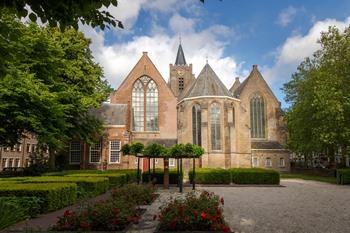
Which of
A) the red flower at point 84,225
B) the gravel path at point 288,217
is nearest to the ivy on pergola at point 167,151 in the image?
the gravel path at point 288,217

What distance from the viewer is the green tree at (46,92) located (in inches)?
751

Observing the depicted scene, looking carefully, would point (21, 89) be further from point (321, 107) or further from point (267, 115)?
point (267, 115)

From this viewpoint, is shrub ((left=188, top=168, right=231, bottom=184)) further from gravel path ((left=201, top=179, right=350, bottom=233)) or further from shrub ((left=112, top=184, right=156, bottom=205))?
shrub ((left=112, top=184, right=156, bottom=205))

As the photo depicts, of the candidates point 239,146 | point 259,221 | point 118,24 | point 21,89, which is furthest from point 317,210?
point 239,146

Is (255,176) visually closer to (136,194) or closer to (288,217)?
(136,194)

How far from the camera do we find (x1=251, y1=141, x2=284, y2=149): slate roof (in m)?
49.2

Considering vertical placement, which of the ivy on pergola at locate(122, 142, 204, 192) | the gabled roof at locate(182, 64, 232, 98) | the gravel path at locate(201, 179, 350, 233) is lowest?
the gravel path at locate(201, 179, 350, 233)

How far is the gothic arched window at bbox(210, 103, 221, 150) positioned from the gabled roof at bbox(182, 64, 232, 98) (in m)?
1.83

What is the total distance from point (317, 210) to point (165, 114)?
34.4 meters

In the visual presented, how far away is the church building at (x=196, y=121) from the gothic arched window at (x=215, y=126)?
0.40 ft

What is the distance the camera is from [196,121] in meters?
42.2

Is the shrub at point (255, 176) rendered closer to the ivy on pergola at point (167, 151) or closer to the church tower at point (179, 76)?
the ivy on pergola at point (167, 151)

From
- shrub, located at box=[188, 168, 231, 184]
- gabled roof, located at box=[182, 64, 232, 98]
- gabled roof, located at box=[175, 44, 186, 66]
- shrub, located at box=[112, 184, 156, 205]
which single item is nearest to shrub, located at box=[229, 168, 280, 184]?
shrub, located at box=[188, 168, 231, 184]

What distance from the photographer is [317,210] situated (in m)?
12.9
